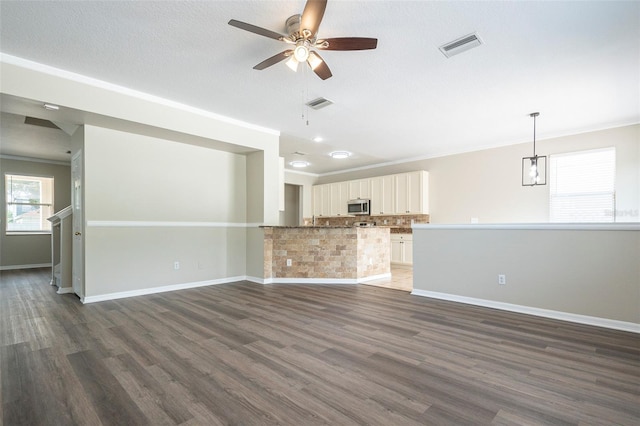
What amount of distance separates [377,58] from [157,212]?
3.79 metres

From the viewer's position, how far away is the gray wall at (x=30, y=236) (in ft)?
23.1

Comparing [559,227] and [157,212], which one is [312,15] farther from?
[157,212]

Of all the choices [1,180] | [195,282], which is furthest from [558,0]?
[1,180]

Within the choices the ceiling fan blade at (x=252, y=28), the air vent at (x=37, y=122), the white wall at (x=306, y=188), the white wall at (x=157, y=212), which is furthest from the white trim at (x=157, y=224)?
the white wall at (x=306, y=188)

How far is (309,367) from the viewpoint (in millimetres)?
2240

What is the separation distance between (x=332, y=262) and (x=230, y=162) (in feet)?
8.41

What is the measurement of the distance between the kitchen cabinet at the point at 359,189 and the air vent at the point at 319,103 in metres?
4.30

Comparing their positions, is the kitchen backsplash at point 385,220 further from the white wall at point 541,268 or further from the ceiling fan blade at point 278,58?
the ceiling fan blade at point 278,58

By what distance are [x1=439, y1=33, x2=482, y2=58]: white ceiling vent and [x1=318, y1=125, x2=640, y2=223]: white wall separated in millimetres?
4096

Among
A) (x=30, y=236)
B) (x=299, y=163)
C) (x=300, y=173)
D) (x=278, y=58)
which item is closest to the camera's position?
(x=278, y=58)

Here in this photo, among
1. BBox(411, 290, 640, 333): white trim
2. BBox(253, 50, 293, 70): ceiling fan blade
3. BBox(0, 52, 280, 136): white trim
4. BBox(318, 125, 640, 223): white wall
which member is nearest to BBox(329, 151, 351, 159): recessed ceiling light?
BBox(318, 125, 640, 223): white wall

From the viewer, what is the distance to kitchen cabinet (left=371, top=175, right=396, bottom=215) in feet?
26.3

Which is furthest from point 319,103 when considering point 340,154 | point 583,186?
point 583,186

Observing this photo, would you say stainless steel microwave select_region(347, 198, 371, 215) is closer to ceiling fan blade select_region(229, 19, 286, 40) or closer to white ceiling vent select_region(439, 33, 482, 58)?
white ceiling vent select_region(439, 33, 482, 58)
